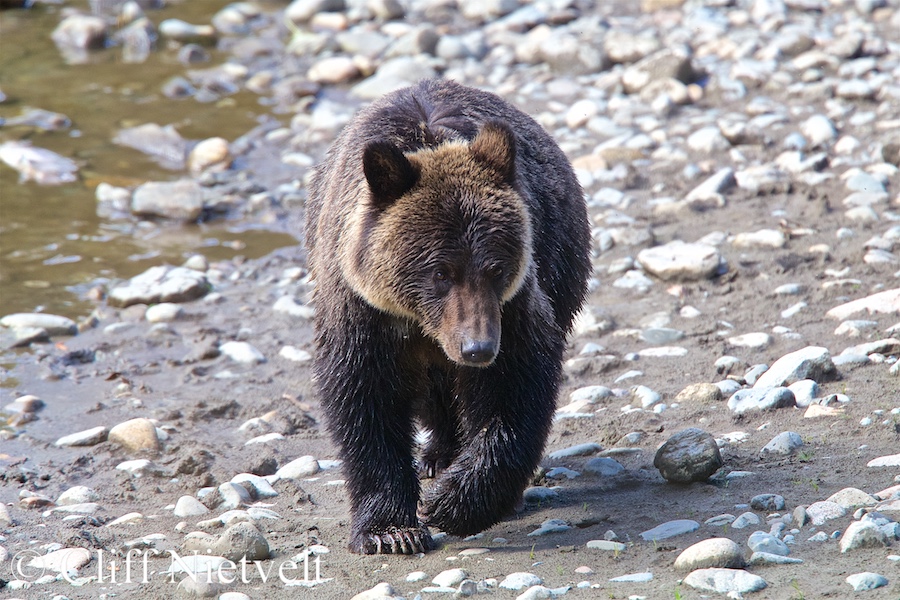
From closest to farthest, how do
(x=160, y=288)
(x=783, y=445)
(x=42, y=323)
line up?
(x=783, y=445) → (x=42, y=323) → (x=160, y=288)

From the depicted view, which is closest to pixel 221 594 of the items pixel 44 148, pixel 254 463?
pixel 254 463

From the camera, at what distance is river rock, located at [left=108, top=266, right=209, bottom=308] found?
32.6 feet

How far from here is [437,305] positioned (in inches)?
206

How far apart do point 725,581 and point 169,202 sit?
8893 millimetres

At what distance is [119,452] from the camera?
733 cm

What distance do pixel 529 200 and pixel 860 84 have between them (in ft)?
26.6

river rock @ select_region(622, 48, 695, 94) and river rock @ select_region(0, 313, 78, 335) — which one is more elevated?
river rock @ select_region(622, 48, 695, 94)

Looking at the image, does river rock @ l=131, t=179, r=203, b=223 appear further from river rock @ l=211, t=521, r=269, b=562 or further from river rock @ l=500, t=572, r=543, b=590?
river rock @ l=500, t=572, r=543, b=590

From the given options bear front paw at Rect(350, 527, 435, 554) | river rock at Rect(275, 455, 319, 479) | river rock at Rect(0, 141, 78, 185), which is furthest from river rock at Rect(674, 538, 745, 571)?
river rock at Rect(0, 141, 78, 185)


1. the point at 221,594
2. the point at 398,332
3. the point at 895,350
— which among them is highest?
the point at 398,332

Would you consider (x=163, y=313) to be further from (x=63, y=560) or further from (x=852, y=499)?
(x=852, y=499)

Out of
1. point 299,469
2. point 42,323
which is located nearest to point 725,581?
point 299,469

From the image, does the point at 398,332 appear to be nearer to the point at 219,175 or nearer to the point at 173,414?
the point at 173,414

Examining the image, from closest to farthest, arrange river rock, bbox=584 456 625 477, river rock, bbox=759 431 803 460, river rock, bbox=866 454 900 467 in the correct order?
river rock, bbox=866 454 900 467 → river rock, bbox=759 431 803 460 → river rock, bbox=584 456 625 477
